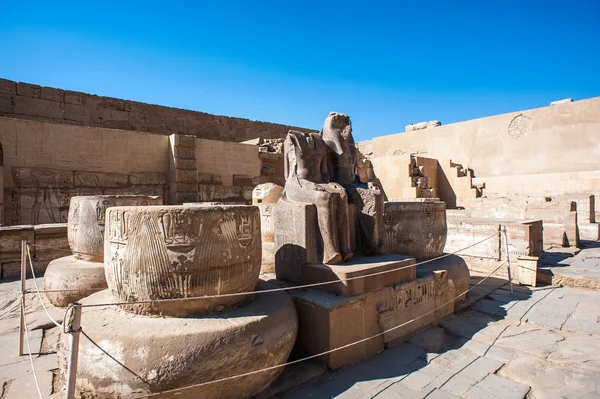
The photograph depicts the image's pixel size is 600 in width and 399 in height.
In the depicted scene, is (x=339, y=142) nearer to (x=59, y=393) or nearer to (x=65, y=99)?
(x=59, y=393)

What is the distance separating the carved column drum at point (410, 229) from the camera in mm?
4191

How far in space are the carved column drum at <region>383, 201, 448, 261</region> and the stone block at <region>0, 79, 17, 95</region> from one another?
1062 centimetres

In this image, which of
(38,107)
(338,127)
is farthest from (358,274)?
(38,107)

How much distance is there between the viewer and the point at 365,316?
2891mm

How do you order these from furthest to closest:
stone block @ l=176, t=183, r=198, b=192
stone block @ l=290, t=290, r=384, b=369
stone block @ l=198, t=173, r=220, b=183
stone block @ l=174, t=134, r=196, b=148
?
stone block @ l=198, t=173, r=220, b=183 < stone block @ l=176, t=183, r=198, b=192 < stone block @ l=174, t=134, r=196, b=148 < stone block @ l=290, t=290, r=384, b=369

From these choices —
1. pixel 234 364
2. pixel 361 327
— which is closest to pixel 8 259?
pixel 234 364

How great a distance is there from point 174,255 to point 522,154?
49.0ft

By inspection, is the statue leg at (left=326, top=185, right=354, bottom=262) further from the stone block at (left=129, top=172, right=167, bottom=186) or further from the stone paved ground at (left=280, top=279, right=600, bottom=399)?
the stone block at (left=129, top=172, right=167, bottom=186)

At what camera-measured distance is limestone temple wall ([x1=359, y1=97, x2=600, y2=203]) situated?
11.9 m

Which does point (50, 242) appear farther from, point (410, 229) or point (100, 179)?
point (410, 229)

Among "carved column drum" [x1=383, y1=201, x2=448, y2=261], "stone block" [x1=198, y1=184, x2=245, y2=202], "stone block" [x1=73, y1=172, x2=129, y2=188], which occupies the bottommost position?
"carved column drum" [x1=383, y1=201, x2=448, y2=261]

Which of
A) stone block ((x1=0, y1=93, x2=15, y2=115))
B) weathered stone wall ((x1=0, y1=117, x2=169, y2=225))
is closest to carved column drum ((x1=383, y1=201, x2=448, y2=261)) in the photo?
weathered stone wall ((x1=0, y1=117, x2=169, y2=225))

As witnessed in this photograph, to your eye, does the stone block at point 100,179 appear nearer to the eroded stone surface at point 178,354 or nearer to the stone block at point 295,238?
the stone block at point 295,238

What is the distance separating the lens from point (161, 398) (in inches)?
75.2
